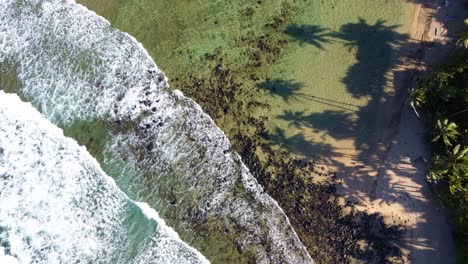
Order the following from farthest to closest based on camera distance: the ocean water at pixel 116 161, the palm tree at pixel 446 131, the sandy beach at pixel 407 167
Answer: the sandy beach at pixel 407 167 < the ocean water at pixel 116 161 < the palm tree at pixel 446 131

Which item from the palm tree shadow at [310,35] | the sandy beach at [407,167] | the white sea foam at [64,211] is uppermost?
the palm tree shadow at [310,35]

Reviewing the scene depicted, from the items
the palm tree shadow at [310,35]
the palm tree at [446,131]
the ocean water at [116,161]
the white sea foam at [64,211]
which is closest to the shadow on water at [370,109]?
the palm tree shadow at [310,35]

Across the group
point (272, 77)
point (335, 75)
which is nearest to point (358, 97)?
point (335, 75)

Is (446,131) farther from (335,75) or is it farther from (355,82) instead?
(335,75)

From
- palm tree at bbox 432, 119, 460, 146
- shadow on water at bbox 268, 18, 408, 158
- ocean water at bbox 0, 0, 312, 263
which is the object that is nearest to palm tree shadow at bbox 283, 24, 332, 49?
shadow on water at bbox 268, 18, 408, 158

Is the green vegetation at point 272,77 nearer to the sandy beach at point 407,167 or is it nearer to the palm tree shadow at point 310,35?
the palm tree shadow at point 310,35

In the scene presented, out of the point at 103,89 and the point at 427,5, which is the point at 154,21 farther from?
the point at 427,5

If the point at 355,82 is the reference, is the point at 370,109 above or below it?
below
